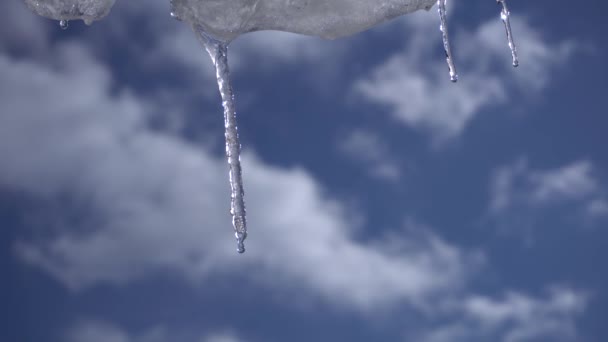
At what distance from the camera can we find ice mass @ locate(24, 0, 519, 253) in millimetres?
4152

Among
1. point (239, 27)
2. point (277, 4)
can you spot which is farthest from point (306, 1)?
point (239, 27)

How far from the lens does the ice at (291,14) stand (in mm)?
4164

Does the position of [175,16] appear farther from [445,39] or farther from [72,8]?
[445,39]

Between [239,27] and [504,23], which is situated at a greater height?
[504,23]

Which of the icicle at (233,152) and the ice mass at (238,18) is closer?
the ice mass at (238,18)

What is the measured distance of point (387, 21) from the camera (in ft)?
14.4

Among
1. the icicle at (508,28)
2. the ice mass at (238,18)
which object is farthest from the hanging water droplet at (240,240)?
the icicle at (508,28)

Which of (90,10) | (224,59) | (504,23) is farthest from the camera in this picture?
(504,23)

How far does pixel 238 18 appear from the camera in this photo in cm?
423

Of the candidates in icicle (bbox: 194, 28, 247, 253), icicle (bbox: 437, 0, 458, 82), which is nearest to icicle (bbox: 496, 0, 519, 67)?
icicle (bbox: 437, 0, 458, 82)

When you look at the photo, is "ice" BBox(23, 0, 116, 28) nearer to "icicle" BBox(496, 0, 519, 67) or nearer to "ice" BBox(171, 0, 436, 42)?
"ice" BBox(171, 0, 436, 42)

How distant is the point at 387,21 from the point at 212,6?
1089 millimetres

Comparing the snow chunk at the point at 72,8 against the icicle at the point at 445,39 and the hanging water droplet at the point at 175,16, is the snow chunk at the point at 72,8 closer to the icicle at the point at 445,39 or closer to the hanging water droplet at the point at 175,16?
the hanging water droplet at the point at 175,16

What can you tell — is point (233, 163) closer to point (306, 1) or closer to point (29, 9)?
point (306, 1)
